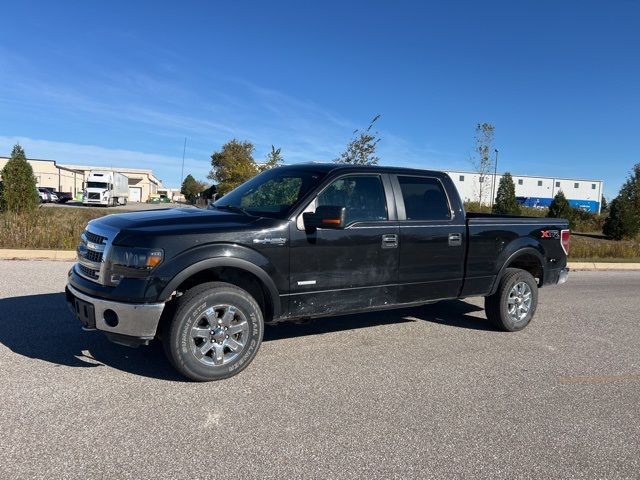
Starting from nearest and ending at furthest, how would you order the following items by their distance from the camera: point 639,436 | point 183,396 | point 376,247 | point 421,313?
point 639,436, point 183,396, point 376,247, point 421,313

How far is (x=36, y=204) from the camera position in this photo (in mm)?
19734

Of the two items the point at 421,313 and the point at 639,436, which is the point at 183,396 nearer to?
the point at 639,436

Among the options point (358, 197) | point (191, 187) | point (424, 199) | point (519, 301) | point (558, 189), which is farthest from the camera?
point (191, 187)

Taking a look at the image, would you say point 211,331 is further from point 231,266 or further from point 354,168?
point 354,168

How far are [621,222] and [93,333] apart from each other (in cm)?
2585

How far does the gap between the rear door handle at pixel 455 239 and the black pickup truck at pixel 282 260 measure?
0.04ft

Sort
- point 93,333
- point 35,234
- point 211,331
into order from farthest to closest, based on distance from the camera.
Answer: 1. point 35,234
2. point 93,333
3. point 211,331

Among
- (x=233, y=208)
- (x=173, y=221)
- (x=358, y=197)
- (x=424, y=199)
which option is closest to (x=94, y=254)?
(x=173, y=221)

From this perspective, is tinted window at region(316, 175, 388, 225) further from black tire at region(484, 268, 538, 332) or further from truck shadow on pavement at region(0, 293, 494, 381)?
black tire at region(484, 268, 538, 332)

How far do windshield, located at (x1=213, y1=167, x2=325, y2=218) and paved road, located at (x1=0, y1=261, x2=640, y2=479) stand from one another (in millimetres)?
1491

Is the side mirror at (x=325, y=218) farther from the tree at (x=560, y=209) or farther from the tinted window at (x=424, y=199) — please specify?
the tree at (x=560, y=209)

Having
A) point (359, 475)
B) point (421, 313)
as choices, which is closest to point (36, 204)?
point (421, 313)

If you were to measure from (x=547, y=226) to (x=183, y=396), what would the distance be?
514cm

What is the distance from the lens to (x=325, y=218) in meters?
4.78
